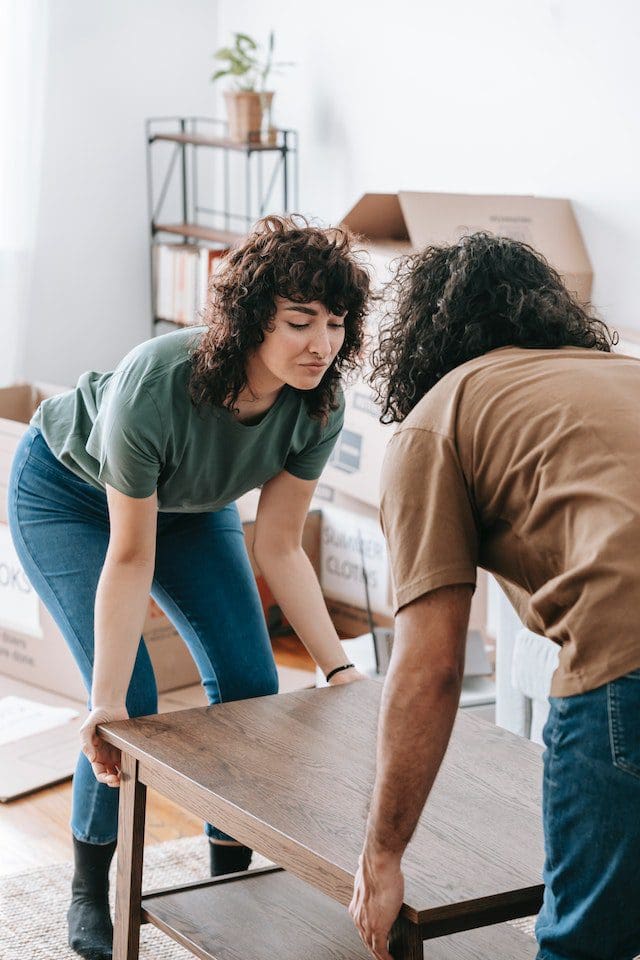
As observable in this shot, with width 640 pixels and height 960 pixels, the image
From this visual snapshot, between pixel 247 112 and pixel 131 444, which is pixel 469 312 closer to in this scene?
pixel 131 444

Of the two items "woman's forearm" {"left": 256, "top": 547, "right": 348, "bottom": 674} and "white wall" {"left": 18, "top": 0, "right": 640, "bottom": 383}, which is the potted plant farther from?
"woman's forearm" {"left": 256, "top": 547, "right": 348, "bottom": 674}

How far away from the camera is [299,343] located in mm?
1610

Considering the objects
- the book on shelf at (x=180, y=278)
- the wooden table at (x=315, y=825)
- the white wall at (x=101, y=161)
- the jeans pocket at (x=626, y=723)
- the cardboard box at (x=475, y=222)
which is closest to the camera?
the jeans pocket at (x=626, y=723)

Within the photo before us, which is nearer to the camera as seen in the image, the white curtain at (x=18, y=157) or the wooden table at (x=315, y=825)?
the wooden table at (x=315, y=825)

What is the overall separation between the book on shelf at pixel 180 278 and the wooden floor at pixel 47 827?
1.85 m

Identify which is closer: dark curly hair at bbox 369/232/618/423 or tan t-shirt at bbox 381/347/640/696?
tan t-shirt at bbox 381/347/640/696

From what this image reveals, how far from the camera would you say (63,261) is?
13.6ft

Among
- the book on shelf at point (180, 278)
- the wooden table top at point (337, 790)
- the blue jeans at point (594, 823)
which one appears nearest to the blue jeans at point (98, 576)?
the wooden table top at point (337, 790)

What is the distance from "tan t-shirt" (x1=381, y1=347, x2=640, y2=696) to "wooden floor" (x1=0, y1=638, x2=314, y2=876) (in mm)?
1315

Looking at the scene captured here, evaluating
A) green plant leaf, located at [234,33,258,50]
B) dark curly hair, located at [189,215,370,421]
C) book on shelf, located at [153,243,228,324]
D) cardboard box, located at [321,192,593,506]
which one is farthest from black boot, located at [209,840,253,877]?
green plant leaf, located at [234,33,258,50]

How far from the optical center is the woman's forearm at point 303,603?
72.5 inches

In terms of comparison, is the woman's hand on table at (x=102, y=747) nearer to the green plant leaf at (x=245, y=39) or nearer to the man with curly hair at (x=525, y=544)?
the man with curly hair at (x=525, y=544)

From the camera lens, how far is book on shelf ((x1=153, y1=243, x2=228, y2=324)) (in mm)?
3910

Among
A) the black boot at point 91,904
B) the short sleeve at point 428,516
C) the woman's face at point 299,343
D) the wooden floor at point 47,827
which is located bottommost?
the wooden floor at point 47,827
